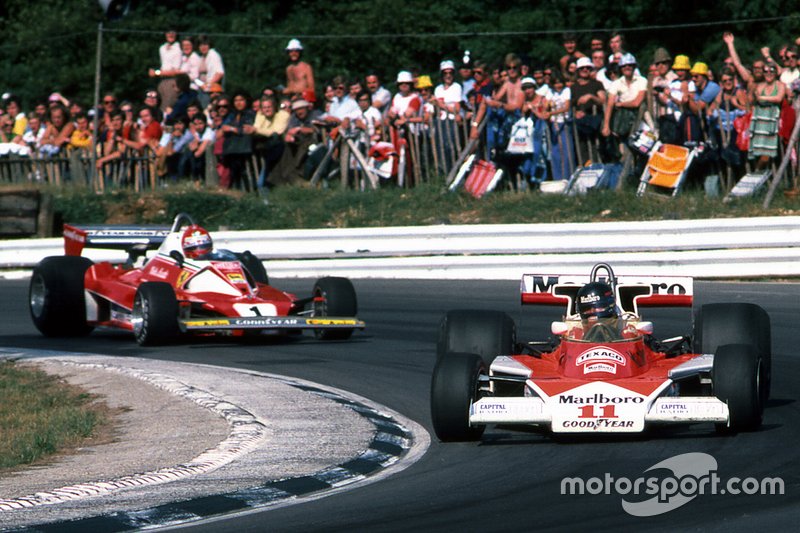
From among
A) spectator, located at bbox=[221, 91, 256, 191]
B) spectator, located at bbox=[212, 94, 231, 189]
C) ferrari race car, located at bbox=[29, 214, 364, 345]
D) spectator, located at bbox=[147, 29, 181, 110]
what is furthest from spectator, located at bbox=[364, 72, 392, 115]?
ferrari race car, located at bbox=[29, 214, 364, 345]

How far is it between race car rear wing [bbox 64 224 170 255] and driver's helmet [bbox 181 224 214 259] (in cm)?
82

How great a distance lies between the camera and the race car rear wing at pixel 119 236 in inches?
587

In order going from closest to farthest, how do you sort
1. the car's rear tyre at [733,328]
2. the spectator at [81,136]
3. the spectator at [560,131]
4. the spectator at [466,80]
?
the car's rear tyre at [733,328] < the spectator at [560,131] < the spectator at [466,80] < the spectator at [81,136]

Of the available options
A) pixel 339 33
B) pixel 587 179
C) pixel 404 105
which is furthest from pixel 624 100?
pixel 339 33

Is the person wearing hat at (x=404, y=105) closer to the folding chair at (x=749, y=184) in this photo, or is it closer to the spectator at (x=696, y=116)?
the spectator at (x=696, y=116)

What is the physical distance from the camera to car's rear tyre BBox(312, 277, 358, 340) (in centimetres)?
1361

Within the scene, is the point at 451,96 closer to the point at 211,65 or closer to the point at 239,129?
the point at 239,129

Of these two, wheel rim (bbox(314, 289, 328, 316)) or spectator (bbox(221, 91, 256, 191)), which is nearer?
wheel rim (bbox(314, 289, 328, 316))

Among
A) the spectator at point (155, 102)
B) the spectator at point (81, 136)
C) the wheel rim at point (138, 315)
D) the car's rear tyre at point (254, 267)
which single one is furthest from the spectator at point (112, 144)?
the wheel rim at point (138, 315)

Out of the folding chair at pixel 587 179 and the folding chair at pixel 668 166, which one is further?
the folding chair at pixel 587 179

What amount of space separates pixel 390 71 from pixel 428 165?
11258 millimetres

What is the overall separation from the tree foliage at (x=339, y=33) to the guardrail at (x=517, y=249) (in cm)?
902

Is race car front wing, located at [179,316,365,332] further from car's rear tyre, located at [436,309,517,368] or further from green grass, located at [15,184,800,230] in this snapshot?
green grass, located at [15,184,800,230]

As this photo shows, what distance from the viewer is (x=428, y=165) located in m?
20.4
